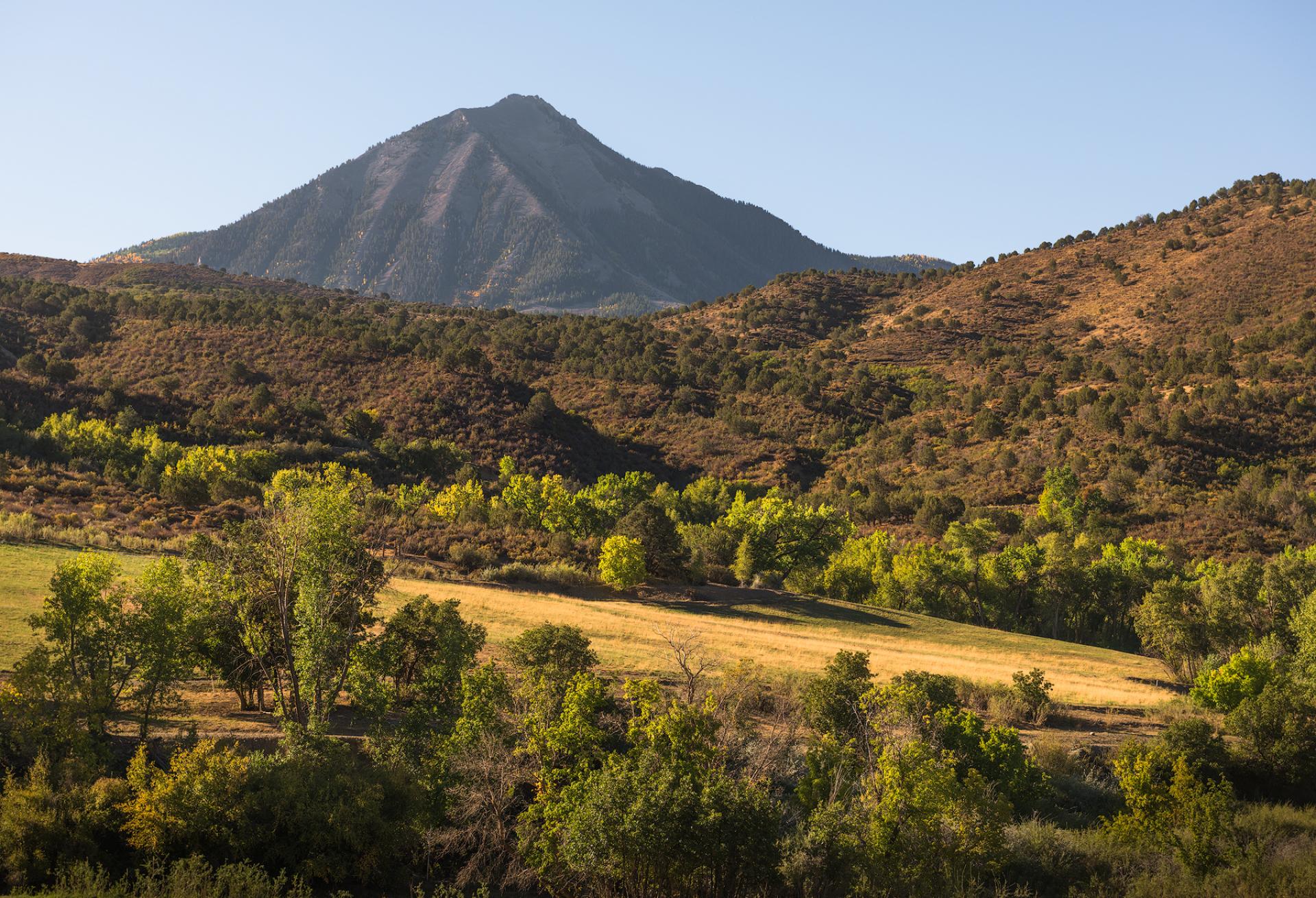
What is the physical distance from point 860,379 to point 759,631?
69.3m

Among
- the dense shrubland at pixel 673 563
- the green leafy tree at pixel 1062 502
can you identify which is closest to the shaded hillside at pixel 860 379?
the dense shrubland at pixel 673 563

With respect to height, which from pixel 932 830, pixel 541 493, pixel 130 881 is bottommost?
pixel 130 881

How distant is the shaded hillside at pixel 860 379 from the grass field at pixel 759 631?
2821 centimetres

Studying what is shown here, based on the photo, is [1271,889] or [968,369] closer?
[1271,889]

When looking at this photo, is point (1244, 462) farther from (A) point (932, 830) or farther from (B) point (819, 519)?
(A) point (932, 830)

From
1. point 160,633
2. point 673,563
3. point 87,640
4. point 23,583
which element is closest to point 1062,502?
point 673,563

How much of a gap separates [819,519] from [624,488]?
1630cm

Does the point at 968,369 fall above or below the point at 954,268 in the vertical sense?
below

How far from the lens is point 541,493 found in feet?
185

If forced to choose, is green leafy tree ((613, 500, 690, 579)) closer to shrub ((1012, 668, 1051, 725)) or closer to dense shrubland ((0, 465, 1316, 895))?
dense shrubland ((0, 465, 1316, 895))

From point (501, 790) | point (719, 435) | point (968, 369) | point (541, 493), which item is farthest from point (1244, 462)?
point (501, 790)

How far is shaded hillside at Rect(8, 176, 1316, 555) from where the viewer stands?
72.3m

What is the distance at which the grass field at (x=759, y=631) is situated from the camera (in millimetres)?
31375

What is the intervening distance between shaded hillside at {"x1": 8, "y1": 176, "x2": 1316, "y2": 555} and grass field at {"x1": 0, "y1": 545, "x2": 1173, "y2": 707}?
28207 mm
